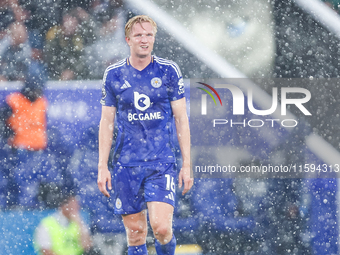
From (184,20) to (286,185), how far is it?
184 cm

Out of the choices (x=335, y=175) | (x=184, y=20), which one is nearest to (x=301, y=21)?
(x=184, y=20)

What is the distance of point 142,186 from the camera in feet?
9.46

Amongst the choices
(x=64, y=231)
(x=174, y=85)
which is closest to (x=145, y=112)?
(x=174, y=85)

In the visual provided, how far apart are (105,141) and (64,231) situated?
3.40ft

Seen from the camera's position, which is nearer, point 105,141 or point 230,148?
point 105,141

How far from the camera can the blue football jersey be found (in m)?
2.89

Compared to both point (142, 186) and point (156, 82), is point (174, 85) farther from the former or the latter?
point (142, 186)

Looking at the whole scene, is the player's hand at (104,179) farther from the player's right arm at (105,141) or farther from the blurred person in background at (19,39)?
the blurred person in background at (19,39)

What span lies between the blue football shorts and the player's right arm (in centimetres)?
11

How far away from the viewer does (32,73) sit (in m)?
3.35

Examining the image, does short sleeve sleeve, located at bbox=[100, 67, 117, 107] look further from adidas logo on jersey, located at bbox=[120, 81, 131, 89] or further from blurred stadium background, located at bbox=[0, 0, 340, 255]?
blurred stadium background, located at bbox=[0, 0, 340, 255]

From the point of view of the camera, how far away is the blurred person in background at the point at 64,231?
3.38 metres

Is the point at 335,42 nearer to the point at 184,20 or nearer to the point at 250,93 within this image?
the point at 250,93

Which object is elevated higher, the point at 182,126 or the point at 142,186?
the point at 182,126
